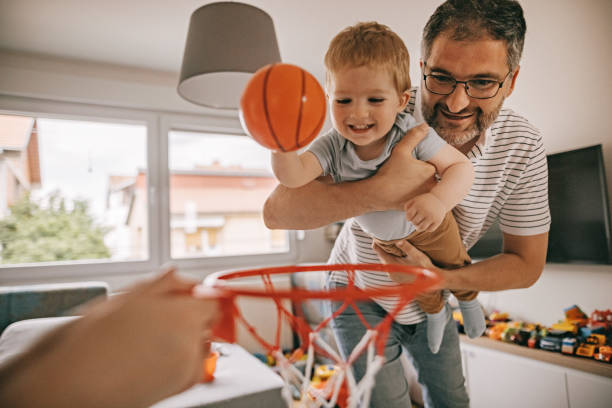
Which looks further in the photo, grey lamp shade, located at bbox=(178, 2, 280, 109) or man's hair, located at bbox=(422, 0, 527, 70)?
grey lamp shade, located at bbox=(178, 2, 280, 109)

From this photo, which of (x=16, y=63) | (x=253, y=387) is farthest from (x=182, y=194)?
(x=253, y=387)

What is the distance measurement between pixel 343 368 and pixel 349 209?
345 millimetres

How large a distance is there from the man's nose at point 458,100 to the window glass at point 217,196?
323 cm

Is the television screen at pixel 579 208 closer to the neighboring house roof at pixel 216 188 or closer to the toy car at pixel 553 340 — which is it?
the toy car at pixel 553 340

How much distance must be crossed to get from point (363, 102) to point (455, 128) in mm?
398

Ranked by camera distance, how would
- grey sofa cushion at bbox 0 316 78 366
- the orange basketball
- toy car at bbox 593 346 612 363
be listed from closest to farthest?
the orange basketball, grey sofa cushion at bbox 0 316 78 366, toy car at bbox 593 346 612 363

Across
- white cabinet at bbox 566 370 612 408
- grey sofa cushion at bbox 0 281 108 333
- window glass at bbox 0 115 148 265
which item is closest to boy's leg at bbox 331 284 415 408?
white cabinet at bbox 566 370 612 408

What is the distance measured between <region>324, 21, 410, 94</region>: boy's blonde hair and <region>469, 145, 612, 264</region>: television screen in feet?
6.04

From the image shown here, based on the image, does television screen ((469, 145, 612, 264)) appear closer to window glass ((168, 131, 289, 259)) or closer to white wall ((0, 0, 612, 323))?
white wall ((0, 0, 612, 323))

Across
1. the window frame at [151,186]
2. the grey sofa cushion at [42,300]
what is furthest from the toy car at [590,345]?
the grey sofa cushion at [42,300]

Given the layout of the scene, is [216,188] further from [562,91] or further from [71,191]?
[562,91]

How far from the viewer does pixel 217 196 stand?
13.4ft

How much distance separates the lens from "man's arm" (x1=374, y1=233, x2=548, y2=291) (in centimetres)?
106

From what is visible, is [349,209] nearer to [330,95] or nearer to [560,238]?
[330,95]
